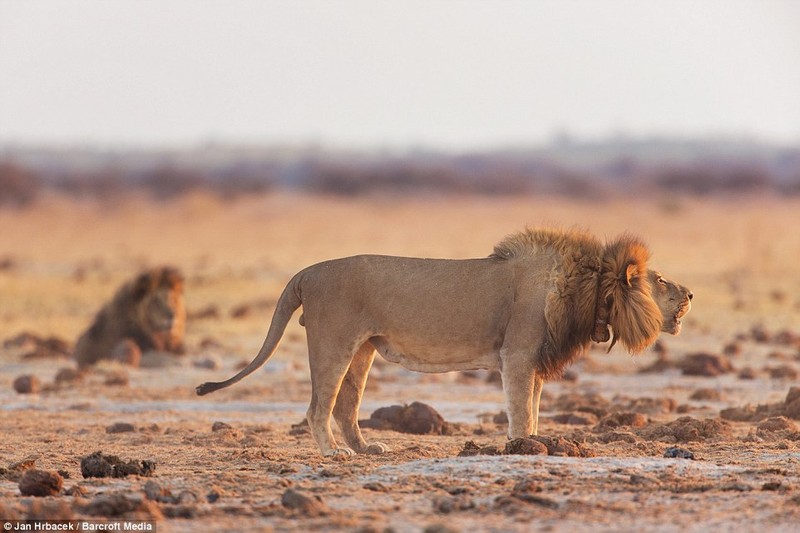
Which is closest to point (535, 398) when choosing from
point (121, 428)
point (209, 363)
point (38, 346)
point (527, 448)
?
point (527, 448)

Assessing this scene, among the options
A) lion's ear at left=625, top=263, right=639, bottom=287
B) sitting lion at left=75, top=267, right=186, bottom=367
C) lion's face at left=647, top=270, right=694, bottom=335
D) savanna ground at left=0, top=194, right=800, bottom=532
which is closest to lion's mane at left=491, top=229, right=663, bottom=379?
lion's ear at left=625, top=263, right=639, bottom=287

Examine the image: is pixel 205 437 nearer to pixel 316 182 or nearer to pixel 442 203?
pixel 442 203

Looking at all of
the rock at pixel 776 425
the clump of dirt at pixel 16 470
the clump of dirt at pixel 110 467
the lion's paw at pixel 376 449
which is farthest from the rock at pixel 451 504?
the rock at pixel 776 425

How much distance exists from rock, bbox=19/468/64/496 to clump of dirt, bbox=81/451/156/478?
643mm

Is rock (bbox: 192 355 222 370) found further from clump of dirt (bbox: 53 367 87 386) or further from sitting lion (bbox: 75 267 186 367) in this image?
clump of dirt (bbox: 53 367 87 386)

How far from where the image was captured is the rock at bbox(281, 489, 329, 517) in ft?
23.0

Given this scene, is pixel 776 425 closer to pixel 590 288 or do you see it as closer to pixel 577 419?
pixel 577 419

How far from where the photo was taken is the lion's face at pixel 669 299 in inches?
394

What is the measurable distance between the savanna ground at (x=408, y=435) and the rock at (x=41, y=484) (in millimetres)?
86

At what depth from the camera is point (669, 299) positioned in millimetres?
10039

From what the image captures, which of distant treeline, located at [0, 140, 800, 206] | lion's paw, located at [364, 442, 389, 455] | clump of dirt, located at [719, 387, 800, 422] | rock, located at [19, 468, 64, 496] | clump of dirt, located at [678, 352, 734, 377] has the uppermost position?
distant treeline, located at [0, 140, 800, 206]

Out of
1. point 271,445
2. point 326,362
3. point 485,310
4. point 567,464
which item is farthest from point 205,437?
point 567,464

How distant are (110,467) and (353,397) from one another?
2084 mm

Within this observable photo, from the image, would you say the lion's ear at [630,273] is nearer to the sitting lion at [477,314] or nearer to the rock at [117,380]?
the sitting lion at [477,314]
